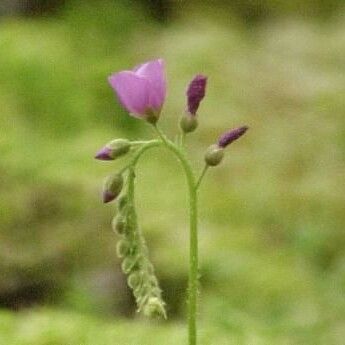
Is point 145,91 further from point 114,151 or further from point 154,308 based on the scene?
point 154,308

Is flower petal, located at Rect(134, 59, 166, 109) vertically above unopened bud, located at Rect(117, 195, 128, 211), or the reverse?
flower petal, located at Rect(134, 59, 166, 109)

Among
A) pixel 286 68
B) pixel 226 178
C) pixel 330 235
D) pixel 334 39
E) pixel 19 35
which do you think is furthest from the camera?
pixel 334 39

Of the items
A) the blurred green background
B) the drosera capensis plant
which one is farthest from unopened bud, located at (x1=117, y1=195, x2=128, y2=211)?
the blurred green background

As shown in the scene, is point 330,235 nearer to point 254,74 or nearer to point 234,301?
point 234,301

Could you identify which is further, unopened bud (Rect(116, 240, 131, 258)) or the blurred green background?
the blurred green background

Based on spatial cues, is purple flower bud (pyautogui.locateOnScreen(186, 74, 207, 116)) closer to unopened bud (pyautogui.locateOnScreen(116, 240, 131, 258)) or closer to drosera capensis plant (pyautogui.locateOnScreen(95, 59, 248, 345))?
drosera capensis plant (pyautogui.locateOnScreen(95, 59, 248, 345))

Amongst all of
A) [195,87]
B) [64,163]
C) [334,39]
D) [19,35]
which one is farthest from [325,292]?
[334,39]

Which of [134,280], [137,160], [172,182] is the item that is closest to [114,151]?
[137,160]
